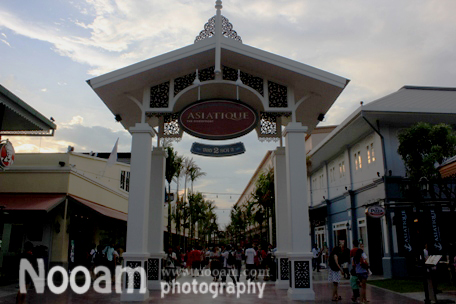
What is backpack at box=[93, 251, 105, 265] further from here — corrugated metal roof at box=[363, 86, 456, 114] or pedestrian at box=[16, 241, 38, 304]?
corrugated metal roof at box=[363, 86, 456, 114]

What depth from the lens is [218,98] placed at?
11086mm

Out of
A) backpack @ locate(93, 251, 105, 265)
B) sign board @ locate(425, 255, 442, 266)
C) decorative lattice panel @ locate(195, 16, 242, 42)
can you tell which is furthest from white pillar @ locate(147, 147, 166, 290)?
sign board @ locate(425, 255, 442, 266)

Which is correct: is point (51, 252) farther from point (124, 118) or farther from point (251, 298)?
point (251, 298)

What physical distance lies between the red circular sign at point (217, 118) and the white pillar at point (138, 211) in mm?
1217

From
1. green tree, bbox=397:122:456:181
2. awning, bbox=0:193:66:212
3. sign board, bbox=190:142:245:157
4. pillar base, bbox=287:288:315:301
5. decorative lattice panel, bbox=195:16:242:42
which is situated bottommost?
pillar base, bbox=287:288:315:301

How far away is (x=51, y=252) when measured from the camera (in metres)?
16.6

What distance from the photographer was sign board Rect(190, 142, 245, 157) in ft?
36.6

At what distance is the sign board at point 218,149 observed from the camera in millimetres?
11141

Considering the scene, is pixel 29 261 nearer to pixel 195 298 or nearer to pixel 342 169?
pixel 195 298

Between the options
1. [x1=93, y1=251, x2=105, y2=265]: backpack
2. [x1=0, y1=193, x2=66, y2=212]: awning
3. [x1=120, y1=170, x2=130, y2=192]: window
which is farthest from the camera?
[x1=120, y1=170, x2=130, y2=192]: window

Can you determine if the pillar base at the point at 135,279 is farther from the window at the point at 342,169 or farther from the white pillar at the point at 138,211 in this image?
the window at the point at 342,169

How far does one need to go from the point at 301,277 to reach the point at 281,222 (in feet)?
9.88

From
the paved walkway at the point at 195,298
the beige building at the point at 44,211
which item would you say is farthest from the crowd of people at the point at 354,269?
the beige building at the point at 44,211

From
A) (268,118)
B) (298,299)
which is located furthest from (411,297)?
(268,118)
